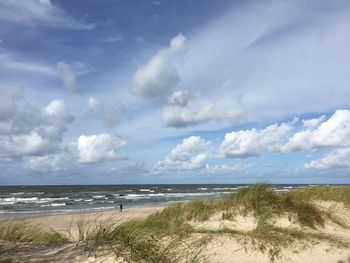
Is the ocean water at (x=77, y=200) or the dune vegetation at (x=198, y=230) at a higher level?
the ocean water at (x=77, y=200)

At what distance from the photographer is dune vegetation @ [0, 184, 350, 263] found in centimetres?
734

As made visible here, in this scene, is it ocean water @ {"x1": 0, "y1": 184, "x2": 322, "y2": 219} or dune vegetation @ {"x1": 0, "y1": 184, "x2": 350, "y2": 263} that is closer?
dune vegetation @ {"x1": 0, "y1": 184, "x2": 350, "y2": 263}

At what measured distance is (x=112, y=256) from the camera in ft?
22.7

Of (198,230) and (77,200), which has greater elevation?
(77,200)

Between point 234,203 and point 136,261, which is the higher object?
point 234,203

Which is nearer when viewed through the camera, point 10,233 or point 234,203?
point 10,233

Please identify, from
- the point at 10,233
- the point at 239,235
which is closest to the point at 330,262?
the point at 239,235

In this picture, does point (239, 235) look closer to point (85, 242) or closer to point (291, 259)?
point (291, 259)

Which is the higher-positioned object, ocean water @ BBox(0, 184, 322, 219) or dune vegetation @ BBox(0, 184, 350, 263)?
ocean water @ BBox(0, 184, 322, 219)

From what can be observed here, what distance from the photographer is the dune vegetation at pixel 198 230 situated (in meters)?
7.34

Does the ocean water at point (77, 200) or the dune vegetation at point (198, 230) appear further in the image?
the ocean water at point (77, 200)

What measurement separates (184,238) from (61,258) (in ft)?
9.62

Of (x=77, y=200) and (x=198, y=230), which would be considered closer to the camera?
(x=198, y=230)

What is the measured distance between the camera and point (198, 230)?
10281mm
